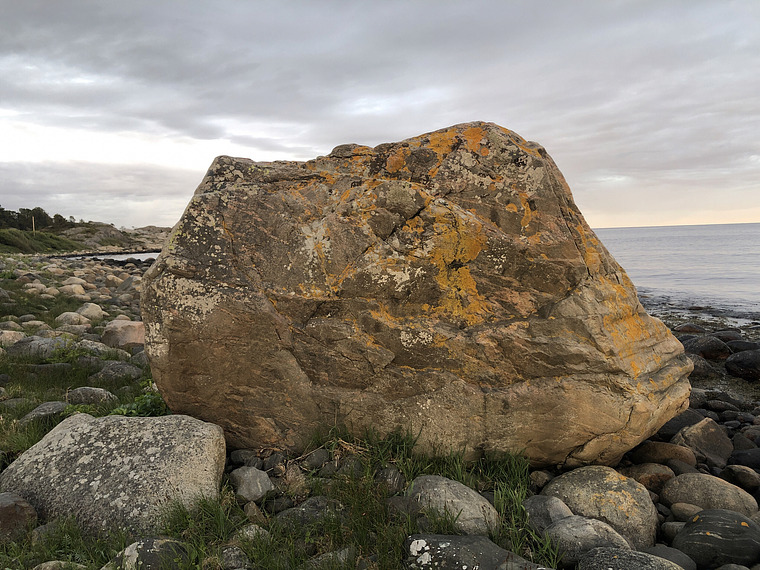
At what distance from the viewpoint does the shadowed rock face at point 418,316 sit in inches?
195

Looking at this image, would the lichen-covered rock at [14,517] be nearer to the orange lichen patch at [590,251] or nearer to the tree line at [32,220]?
the orange lichen patch at [590,251]

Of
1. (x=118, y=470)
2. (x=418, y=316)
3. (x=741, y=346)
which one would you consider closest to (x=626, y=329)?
(x=418, y=316)

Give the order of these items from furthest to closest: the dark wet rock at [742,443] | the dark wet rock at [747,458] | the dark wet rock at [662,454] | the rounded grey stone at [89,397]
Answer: the dark wet rock at [742,443], the rounded grey stone at [89,397], the dark wet rock at [747,458], the dark wet rock at [662,454]

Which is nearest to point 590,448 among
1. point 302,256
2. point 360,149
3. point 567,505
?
point 567,505

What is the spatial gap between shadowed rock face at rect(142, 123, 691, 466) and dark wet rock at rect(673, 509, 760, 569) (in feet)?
3.50

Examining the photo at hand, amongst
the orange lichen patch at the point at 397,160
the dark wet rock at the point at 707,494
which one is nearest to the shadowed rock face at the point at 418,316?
the orange lichen patch at the point at 397,160

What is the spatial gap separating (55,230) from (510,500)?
72.0 meters

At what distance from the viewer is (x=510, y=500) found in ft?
14.9

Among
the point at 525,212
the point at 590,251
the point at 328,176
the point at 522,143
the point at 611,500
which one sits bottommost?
the point at 611,500

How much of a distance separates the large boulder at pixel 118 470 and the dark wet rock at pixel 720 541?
389 centimetres

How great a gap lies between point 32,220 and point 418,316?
Answer: 64893mm

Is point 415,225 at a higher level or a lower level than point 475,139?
lower

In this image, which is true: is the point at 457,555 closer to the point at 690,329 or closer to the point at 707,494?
the point at 707,494

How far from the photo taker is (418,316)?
5.06 metres
